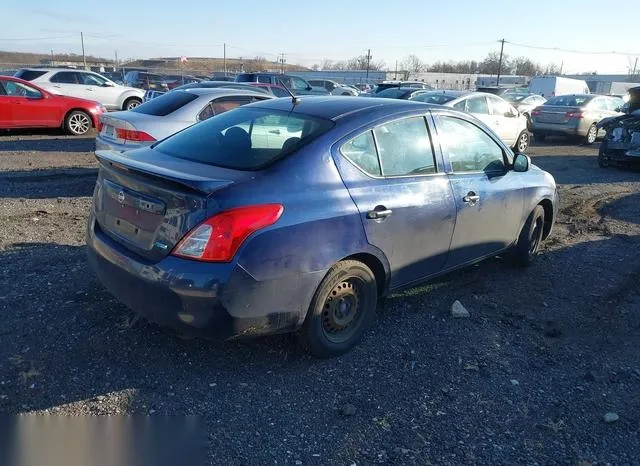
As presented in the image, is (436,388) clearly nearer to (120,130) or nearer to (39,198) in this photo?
(120,130)

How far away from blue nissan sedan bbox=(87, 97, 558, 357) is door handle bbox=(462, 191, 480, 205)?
13mm

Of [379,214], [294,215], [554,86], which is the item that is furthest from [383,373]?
[554,86]

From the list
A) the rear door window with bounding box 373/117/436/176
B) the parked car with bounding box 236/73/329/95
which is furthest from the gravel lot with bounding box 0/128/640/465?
the parked car with bounding box 236/73/329/95

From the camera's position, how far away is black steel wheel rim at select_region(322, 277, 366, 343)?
344cm

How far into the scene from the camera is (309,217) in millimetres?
3088

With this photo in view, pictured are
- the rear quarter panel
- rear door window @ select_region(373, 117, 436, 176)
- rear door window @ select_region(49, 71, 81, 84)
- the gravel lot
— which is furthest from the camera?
rear door window @ select_region(49, 71, 81, 84)

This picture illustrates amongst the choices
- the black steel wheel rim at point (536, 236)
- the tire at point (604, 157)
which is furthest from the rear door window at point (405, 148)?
the tire at point (604, 157)

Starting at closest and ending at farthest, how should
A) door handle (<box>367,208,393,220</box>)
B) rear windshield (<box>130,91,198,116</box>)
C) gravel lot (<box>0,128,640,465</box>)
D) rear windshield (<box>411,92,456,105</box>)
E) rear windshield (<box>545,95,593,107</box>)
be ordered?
gravel lot (<box>0,128,640,465</box>)
door handle (<box>367,208,393,220</box>)
rear windshield (<box>130,91,198,116</box>)
rear windshield (<box>411,92,456,105</box>)
rear windshield (<box>545,95,593,107</box>)

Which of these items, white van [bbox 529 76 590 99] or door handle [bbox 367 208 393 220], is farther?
white van [bbox 529 76 590 99]

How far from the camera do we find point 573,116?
53.8 ft

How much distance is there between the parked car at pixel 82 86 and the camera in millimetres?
16031

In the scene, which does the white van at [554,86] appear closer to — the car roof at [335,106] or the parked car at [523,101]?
the parked car at [523,101]

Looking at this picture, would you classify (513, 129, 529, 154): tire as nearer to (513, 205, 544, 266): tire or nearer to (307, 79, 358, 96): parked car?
(513, 205, 544, 266): tire

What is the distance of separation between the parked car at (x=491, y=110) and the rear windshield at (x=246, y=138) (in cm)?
868
